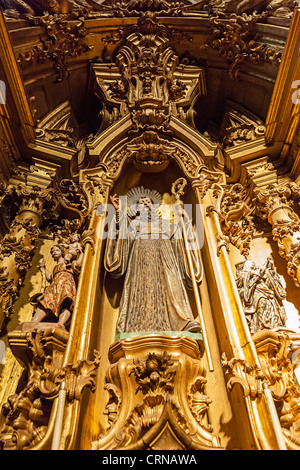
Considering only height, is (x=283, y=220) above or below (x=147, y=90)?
below

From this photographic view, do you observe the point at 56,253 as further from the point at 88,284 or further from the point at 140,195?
the point at 140,195

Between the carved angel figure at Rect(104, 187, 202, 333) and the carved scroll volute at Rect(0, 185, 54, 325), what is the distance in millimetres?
949

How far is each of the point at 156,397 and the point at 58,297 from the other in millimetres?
1402

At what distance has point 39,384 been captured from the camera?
2.63 metres

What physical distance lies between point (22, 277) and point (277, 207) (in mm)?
3162

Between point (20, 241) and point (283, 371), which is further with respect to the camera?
point (20, 241)

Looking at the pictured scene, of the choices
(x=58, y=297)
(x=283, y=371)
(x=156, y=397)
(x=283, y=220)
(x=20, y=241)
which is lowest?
(x=156, y=397)

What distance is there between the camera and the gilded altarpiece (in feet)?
8.49

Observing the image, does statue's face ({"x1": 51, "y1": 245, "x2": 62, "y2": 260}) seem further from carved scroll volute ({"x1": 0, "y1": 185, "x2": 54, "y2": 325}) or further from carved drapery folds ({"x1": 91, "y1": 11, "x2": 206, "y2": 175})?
carved drapery folds ({"x1": 91, "y1": 11, "x2": 206, "y2": 175})

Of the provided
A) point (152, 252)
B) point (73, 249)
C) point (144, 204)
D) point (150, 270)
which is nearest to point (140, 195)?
point (144, 204)

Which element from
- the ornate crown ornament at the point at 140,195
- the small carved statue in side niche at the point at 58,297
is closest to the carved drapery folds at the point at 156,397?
the small carved statue in side niche at the point at 58,297

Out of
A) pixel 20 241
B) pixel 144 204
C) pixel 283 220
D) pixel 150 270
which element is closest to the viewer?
pixel 150 270
